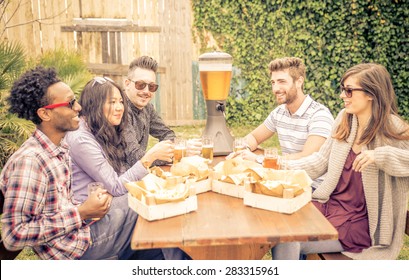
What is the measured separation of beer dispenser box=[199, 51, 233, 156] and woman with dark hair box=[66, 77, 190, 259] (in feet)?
2.05

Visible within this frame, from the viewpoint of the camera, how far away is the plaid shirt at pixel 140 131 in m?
3.11

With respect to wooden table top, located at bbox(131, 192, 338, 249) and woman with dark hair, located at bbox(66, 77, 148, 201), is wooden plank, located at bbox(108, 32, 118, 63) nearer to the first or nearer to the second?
woman with dark hair, located at bbox(66, 77, 148, 201)

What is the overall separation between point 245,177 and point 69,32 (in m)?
6.07

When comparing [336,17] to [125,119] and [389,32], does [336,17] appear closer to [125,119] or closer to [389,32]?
[389,32]

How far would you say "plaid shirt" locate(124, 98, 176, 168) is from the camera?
10.2 feet

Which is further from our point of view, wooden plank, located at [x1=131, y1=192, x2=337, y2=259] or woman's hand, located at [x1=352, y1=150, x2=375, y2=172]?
woman's hand, located at [x1=352, y1=150, x2=375, y2=172]

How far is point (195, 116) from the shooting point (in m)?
7.54

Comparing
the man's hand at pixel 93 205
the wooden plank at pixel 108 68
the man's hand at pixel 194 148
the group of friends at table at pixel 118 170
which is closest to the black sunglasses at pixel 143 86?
the group of friends at table at pixel 118 170

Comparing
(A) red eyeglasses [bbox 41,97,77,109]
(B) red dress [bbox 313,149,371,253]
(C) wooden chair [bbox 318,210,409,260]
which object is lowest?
(C) wooden chair [bbox 318,210,409,260]

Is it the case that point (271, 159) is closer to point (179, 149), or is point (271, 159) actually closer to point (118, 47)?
point (179, 149)

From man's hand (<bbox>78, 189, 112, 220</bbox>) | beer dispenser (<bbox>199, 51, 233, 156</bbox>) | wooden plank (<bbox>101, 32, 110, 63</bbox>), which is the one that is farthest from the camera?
wooden plank (<bbox>101, 32, 110, 63</bbox>)

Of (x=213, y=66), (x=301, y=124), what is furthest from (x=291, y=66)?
(x=213, y=66)

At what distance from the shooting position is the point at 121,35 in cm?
732

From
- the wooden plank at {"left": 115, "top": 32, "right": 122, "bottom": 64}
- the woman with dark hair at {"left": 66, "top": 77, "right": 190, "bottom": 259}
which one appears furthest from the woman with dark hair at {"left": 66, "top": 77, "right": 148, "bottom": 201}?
the wooden plank at {"left": 115, "top": 32, "right": 122, "bottom": 64}
